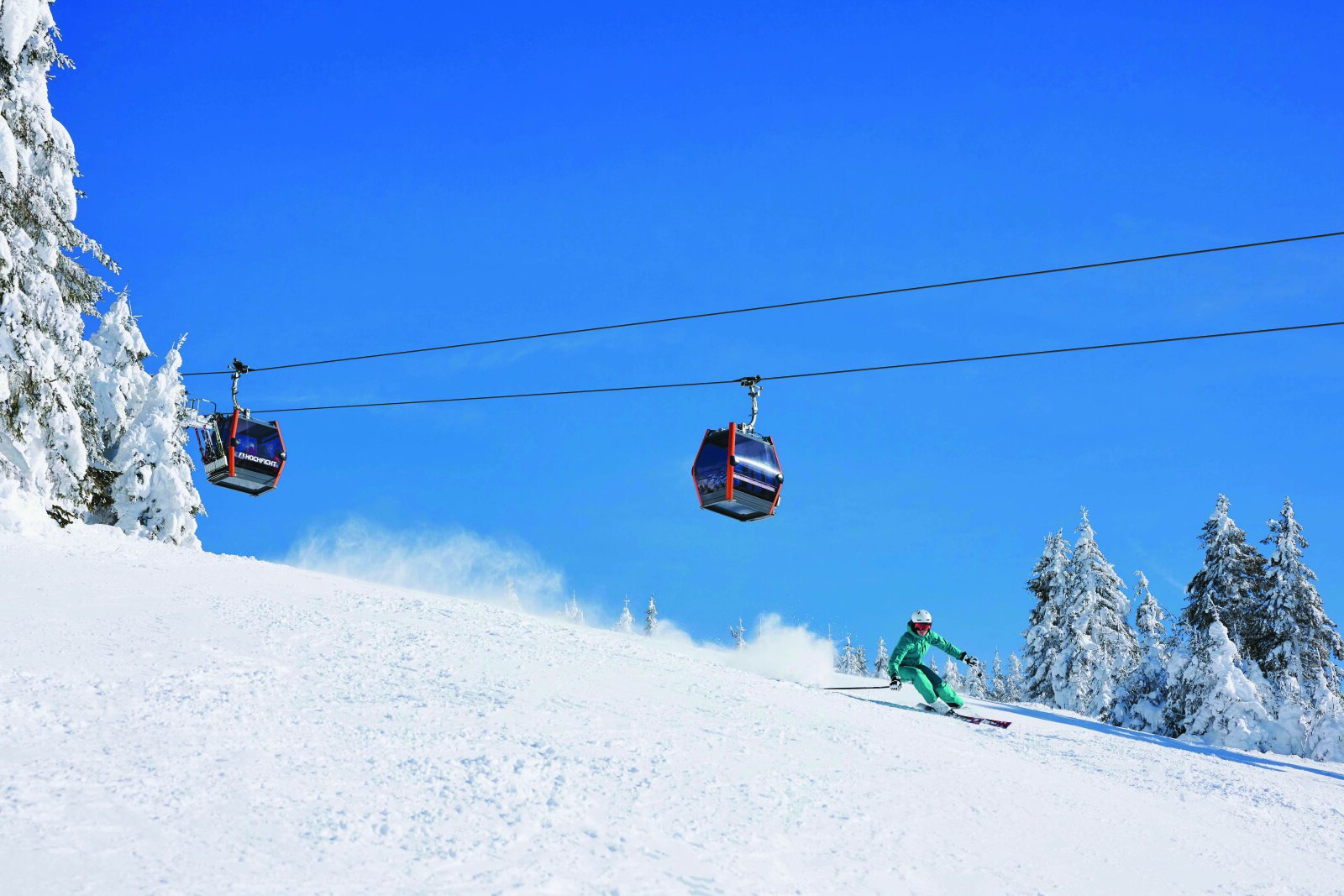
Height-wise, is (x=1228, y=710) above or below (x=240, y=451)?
below

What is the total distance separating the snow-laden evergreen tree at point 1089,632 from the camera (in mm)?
44531

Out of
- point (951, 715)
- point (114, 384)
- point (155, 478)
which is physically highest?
point (114, 384)

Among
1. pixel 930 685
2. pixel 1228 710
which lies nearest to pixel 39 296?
pixel 930 685

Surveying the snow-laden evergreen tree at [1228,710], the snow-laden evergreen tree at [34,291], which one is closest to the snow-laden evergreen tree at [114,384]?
the snow-laden evergreen tree at [34,291]

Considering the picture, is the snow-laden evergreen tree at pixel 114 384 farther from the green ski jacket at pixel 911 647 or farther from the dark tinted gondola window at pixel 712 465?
the green ski jacket at pixel 911 647

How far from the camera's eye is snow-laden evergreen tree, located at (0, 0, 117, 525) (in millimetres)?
21984

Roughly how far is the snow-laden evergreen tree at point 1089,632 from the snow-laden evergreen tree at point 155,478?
38.4 meters

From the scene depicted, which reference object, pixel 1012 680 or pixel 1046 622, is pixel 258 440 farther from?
pixel 1012 680

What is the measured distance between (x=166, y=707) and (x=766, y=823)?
6230 mm

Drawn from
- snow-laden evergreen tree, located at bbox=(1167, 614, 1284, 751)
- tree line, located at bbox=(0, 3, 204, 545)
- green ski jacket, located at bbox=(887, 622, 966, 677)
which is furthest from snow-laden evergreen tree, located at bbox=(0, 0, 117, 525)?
snow-laden evergreen tree, located at bbox=(1167, 614, 1284, 751)

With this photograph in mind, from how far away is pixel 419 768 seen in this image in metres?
8.84

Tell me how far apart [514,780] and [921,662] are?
11.3m

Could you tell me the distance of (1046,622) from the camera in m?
47.7

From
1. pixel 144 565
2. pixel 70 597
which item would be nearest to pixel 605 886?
pixel 70 597
